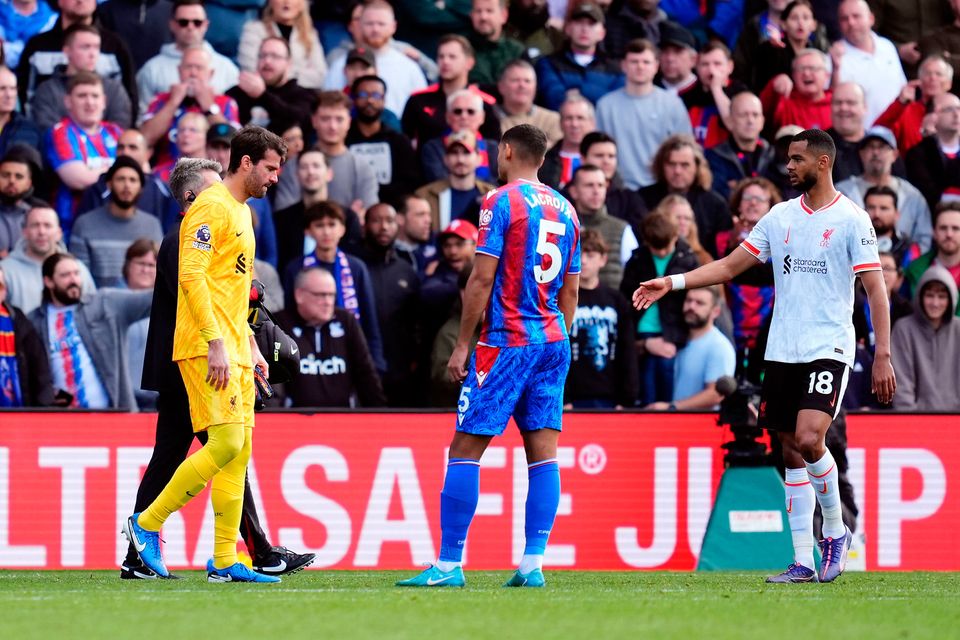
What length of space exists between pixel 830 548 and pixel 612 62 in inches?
326

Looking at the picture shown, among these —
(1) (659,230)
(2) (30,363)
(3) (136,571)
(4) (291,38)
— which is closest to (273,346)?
(3) (136,571)

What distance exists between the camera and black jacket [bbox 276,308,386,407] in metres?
12.5

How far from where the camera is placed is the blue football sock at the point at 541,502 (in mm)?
8352

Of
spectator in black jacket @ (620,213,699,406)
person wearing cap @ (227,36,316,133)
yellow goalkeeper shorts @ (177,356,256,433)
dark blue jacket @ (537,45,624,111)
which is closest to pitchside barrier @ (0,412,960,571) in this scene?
spectator in black jacket @ (620,213,699,406)

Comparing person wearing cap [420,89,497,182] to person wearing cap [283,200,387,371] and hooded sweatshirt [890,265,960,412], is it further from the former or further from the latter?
hooded sweatshirt [890,265,960,412]

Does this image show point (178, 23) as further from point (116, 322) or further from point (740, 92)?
point (740, 92)

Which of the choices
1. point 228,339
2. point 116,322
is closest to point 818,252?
point 228,339

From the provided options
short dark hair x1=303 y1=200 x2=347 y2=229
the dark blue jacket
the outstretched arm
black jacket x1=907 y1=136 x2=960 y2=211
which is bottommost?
the outstretched arm

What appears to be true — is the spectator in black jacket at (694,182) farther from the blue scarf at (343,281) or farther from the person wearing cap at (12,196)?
the person wearing cap at (12,196)

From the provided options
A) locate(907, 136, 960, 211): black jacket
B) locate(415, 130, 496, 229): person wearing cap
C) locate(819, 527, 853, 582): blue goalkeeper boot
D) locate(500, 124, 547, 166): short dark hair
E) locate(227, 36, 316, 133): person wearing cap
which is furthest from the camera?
locate(907, 136, 960, 211): black jacket

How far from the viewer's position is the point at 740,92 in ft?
53.1

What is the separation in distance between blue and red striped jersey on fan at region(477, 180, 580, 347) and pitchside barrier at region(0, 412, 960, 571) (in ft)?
12.3

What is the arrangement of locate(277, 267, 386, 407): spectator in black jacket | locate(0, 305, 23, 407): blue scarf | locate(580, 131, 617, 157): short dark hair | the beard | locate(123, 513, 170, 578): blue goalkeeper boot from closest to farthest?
locate(123, 513, 170, 578): blue goalkeeper boot
locate(0, 305, 23, 407): blue scarf
the beard
locate(277, 267, 386, 407): spectator in black jacket
locate(580, 131, 617, 157): short dark hair

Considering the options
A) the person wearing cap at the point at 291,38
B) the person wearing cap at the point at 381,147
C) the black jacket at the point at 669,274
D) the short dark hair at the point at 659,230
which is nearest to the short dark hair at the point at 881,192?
the black jacket at the point at 669,274
